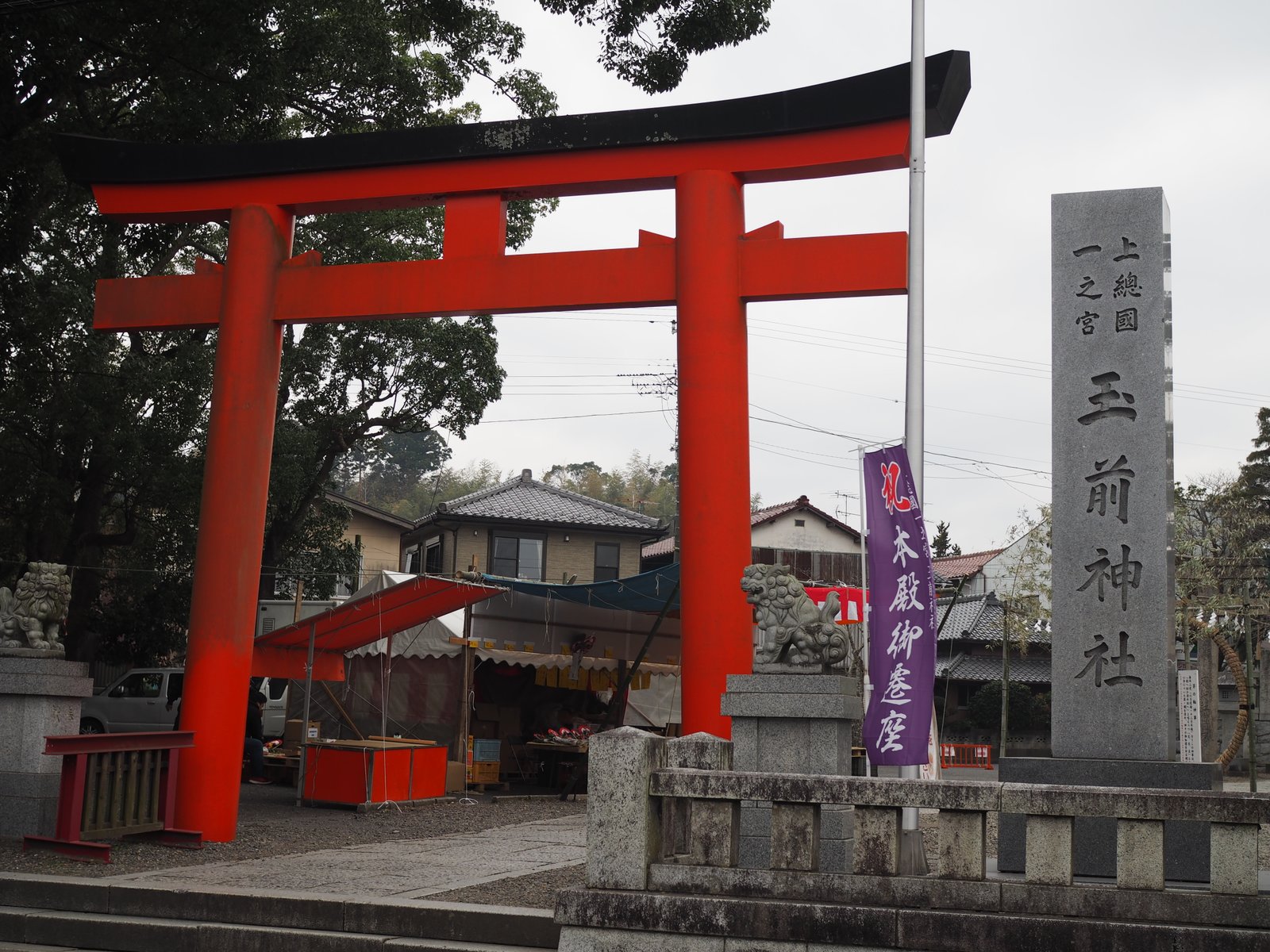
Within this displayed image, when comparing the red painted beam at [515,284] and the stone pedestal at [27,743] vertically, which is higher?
the red painted beam at [515,284]

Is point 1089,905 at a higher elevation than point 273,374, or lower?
lower

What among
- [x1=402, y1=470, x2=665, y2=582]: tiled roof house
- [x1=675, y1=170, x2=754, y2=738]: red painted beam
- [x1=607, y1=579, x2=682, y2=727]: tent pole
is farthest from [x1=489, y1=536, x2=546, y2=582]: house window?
[x1=675, y1=170, x2=754, y2=738]: red painted beam

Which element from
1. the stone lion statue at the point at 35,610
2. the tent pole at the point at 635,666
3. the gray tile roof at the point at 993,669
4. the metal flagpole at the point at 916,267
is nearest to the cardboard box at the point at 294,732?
the tent pole at the point at 635,666

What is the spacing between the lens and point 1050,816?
5199 mm

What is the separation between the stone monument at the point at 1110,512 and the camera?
7.95m

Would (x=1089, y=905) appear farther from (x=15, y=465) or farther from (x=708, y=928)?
(x=15, y=465)

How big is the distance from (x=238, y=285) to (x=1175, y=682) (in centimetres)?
836

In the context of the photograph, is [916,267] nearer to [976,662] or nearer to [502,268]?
[502,268]

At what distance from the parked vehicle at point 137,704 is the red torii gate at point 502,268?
1037 centimetres

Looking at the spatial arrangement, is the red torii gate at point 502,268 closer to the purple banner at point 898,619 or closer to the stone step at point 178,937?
the purple banner at point 898,619

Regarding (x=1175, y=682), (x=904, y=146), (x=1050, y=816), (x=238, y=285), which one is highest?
(x=904, y=146)

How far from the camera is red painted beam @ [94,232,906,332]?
974cm

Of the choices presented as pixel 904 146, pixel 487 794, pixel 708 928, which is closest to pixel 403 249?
pixel 487 794

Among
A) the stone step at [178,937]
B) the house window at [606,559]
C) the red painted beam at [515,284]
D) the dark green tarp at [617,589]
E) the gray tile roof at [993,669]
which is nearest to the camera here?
the stone step at [178,937]
